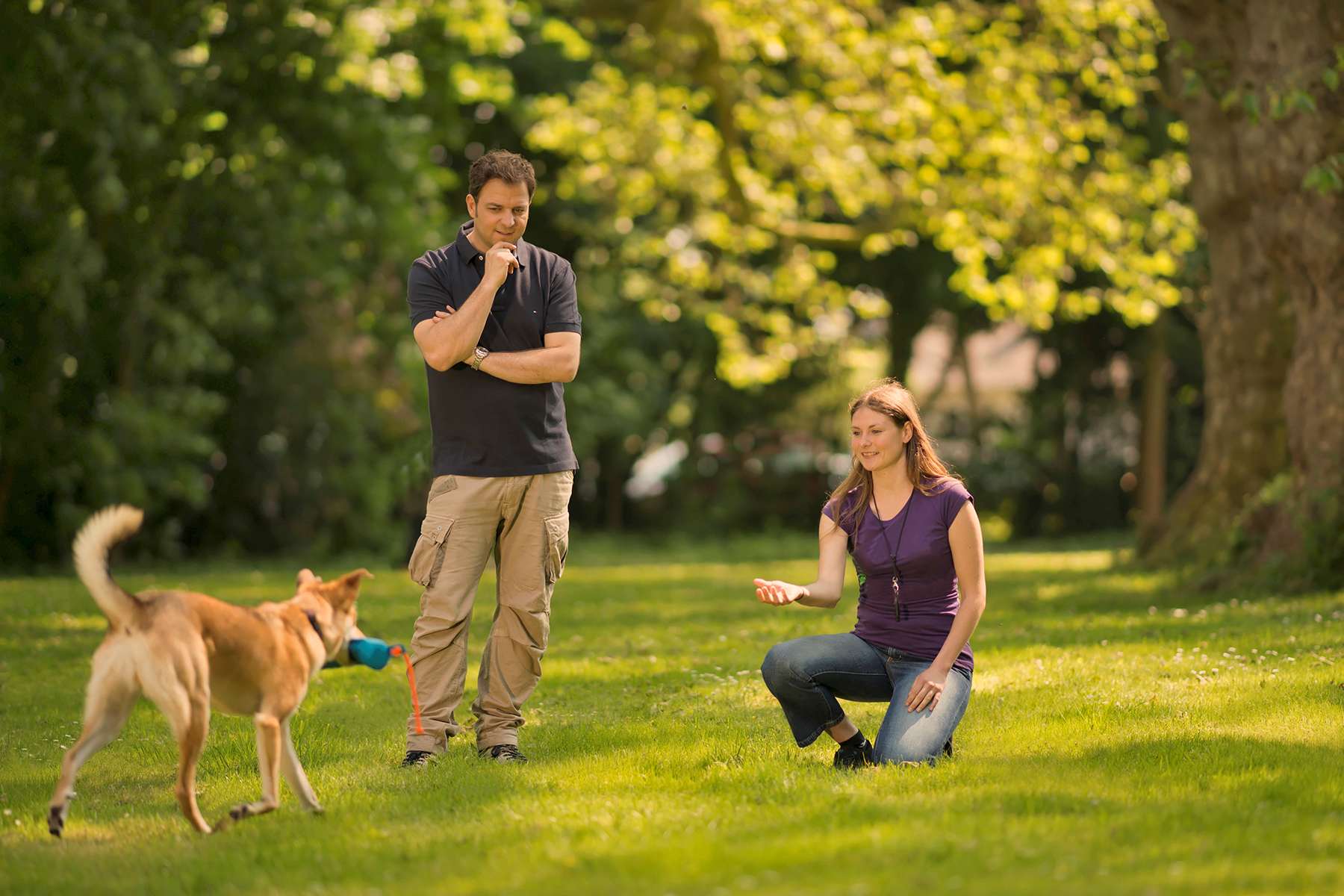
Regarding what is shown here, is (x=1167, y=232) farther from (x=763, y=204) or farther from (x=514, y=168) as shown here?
(x=514, y=168)

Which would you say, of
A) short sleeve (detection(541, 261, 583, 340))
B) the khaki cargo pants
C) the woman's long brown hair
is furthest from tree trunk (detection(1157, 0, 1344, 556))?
the khaki cargo pants

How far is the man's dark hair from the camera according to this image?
Result: 618 cm

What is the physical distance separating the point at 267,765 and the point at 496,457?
5.52 ft

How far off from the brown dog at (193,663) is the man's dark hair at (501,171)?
1777 mm

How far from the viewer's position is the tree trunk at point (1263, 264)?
11469 mm

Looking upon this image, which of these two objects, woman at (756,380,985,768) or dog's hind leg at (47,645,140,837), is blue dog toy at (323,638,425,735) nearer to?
dog's hind leg at (47,645,140,837)

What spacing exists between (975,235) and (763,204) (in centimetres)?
276

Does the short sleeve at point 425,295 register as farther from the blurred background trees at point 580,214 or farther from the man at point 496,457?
the blurred background trees at point 580,214

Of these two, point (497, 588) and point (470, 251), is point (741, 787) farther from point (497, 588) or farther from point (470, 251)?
point (470, 251)

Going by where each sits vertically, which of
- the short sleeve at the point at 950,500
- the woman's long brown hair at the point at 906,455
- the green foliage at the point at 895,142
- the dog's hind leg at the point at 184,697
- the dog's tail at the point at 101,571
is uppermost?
the green foliage at the point at 895,142

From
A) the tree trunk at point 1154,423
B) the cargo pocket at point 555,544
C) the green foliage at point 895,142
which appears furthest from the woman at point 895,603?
the tree trunk at point 1154,423

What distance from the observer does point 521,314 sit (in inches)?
251

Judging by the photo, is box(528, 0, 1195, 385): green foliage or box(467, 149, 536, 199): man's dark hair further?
box(528, 0, 1195, 385): green foliage

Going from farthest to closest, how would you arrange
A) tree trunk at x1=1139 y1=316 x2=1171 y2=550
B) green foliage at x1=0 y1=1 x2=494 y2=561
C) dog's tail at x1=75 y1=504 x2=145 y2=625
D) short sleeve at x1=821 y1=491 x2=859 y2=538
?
tree trunk at x1=1139 y1=316 x2=1171 y2=550, green foliage at x1=0 y1=1 x2=494 y2=561, short sleeve at x1=821 y1=491 x2=859 y2=538, dog's tail at x1=75 y1=504 x2=145 y2=625
